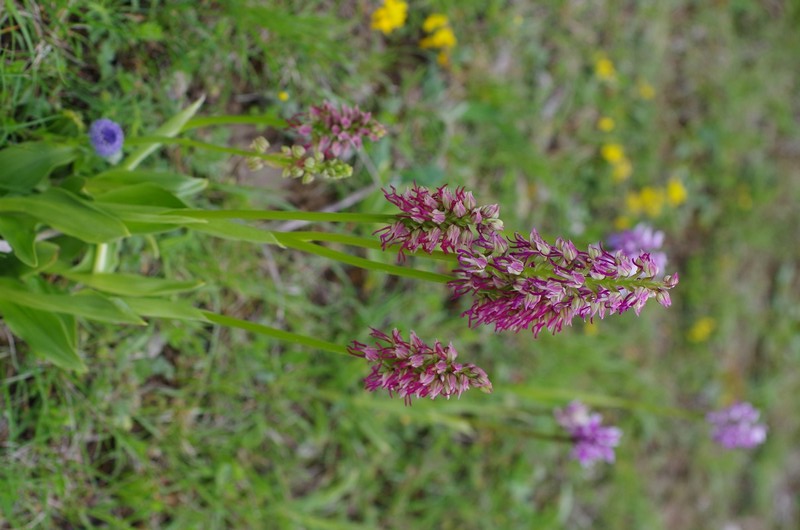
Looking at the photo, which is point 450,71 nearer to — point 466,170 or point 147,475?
point 466,170

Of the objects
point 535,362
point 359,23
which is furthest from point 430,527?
point 359,23

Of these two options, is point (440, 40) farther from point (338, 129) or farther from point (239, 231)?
Answer: point (239, 231)

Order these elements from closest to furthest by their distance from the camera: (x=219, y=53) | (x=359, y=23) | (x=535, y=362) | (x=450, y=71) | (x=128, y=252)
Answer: (x=128, y=252) < (x=219, y=53) < (x=359, y=23) < (x=450, y=71) < (x=535, y=362)

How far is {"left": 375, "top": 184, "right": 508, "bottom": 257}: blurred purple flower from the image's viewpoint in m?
1.87

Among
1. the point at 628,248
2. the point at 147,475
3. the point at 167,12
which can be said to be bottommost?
the point at 147,475

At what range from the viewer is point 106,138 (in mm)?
2582

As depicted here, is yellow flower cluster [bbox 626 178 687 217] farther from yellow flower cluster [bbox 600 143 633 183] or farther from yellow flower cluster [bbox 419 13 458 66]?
yellow flower cluster [bbox 419 13 458 66]

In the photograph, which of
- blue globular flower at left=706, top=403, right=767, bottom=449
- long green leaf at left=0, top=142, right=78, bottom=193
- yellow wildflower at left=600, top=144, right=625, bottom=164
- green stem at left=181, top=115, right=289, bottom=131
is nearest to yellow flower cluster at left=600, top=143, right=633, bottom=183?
yellow wildflower at left=600, top=144, right=625, bottom=164

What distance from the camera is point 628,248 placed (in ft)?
10.9

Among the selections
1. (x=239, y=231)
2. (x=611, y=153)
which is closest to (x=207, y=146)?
(x=239, y=231)

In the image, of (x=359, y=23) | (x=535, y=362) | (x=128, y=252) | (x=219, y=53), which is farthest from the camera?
(x=535, y=362)

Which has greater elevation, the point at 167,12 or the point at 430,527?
the point at 167,12

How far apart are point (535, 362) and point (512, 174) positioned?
1.03m

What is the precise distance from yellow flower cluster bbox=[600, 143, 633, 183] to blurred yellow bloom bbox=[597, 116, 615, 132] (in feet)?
0.09
